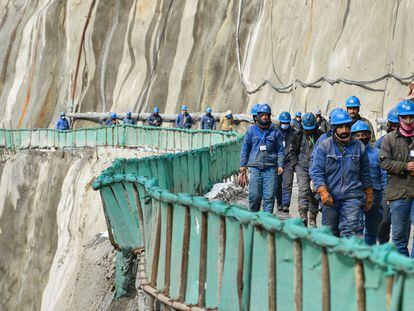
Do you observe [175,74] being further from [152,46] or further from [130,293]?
[130,293]

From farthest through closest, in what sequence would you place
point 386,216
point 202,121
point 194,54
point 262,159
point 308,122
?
point 194,54 → point 202,121 → point 262,159 → point 308,122 → point 386,216

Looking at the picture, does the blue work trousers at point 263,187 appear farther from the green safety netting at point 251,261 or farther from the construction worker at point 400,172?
the construction worker at point 400,172

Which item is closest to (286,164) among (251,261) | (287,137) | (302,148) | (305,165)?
(287,137)

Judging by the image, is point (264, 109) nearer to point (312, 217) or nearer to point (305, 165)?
point (305, 165)

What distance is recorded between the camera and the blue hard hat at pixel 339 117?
30.7 feet

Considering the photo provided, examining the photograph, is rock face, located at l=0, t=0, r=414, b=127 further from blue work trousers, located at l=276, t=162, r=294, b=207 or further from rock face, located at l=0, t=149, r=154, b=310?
blue work trousers, located at l=276, t=162, r=294, b=207

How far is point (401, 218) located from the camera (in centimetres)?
930

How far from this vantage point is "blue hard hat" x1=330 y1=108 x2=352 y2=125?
9367 millimetres

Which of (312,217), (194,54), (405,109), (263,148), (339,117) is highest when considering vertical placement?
(194,54)

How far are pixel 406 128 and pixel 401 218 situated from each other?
0.90 m

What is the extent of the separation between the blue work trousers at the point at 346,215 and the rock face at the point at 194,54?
15.5 metres

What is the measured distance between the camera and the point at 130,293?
37.5 feet

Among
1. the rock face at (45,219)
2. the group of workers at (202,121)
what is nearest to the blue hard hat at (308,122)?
the rock face at (45,219)

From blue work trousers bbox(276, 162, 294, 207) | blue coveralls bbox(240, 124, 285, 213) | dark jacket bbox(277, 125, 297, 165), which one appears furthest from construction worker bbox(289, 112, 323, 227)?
blue work trousers bbox(276, 162, 294, 207)
